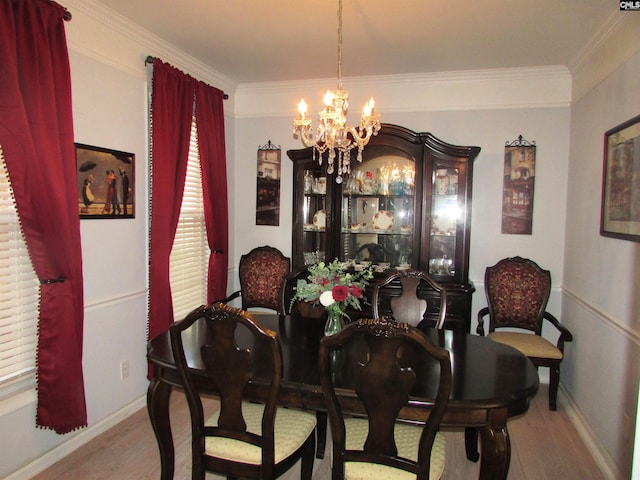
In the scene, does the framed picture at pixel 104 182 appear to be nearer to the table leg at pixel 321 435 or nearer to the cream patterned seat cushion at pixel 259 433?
the cream patterned seat cushion at pixel 259 433

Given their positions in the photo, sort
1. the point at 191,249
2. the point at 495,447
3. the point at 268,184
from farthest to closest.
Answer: the point at 268,184, the point at 191,249, the point at 495,447

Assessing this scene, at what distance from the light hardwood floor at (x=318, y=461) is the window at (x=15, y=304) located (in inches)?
23.5

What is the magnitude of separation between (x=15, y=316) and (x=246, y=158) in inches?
102

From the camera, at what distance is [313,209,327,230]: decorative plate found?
3.97m

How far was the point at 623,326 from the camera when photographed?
2.40 m

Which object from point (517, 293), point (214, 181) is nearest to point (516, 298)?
point (517, 293)

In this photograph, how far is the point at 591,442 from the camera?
2715 mm

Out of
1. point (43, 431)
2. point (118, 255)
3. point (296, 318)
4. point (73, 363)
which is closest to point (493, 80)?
point (296, 318)

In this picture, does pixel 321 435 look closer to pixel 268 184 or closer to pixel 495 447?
pixel 495 447

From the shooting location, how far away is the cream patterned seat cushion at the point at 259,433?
6.04 ft

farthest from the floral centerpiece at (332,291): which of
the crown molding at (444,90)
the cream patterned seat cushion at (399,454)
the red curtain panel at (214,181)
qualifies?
the crown molding at (444,90)

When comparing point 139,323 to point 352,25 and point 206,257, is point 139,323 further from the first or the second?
point 352,25

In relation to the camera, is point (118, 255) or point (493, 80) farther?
point (493, 80)

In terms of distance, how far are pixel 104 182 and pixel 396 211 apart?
236 cm
